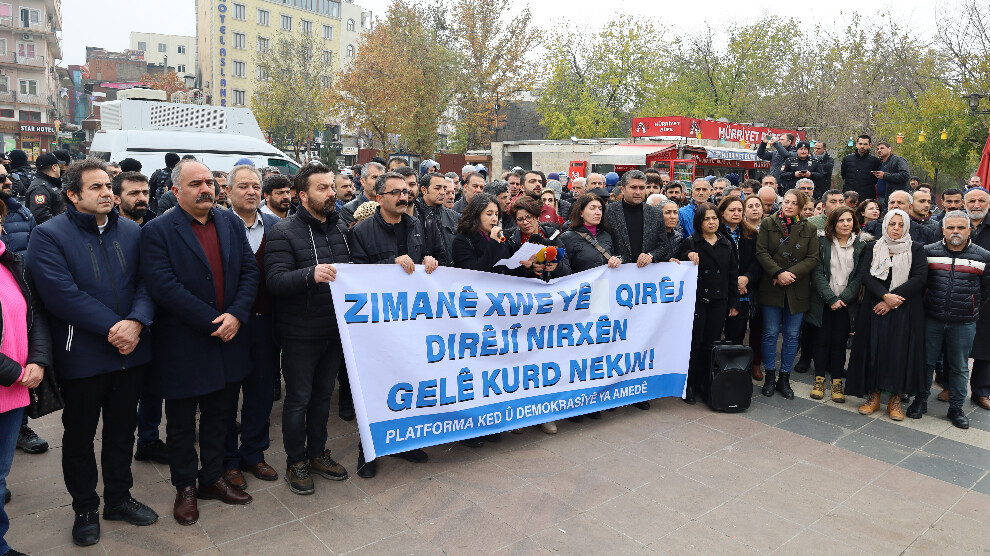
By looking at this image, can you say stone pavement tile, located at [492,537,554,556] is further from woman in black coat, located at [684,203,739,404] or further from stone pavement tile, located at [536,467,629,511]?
woman in black coat, located at [684,203,739,404]

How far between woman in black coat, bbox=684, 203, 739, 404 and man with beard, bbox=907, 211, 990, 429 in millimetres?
1654

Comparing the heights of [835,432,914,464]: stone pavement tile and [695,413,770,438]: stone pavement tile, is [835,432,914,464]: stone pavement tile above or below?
below

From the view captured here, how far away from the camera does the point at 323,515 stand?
389 centimetres

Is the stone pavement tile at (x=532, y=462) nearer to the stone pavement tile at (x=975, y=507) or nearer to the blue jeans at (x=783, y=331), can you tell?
the stone pavement tile at (x=975, y=507)

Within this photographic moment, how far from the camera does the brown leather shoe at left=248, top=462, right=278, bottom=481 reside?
4.32m

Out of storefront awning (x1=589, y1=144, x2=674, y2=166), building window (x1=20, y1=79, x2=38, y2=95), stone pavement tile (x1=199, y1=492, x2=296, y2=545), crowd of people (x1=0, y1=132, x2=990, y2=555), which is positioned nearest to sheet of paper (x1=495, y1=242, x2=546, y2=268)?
crowd of people (x1=0, y1=132, x2=990, y2=555)

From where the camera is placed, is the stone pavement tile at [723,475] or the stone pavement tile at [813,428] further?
the stone pavement tile at [813,428]

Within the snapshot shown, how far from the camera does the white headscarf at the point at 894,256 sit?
580 cm

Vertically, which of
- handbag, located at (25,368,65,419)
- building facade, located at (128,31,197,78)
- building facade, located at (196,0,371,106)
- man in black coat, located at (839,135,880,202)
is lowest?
handbag, located at (25,368,65,419)

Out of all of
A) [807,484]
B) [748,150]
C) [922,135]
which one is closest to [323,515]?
[807,484]

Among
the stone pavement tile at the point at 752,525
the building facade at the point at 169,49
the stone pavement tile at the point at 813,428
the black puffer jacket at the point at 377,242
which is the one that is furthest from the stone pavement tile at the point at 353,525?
the building facade at the point at 169,49

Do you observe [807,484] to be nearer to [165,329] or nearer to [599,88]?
[165,329]

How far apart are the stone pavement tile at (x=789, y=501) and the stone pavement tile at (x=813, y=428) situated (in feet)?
3.72

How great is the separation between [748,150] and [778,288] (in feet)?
72.6
